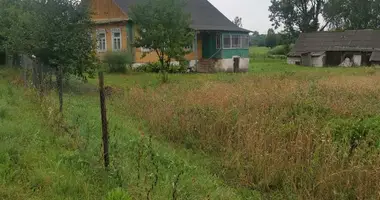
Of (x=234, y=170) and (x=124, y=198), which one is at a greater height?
(x=124, y=198)

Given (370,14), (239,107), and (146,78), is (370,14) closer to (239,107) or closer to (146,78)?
(146,78)

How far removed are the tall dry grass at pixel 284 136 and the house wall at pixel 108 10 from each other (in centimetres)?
1759

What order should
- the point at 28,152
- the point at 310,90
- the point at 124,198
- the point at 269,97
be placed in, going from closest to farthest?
the point at 124,198, the point at 28,152, the point at 269,97, the point at 310,90

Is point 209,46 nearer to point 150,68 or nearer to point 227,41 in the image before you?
point 227,41

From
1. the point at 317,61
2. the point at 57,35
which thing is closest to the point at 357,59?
the point at 317,61

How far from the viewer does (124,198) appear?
152 inches

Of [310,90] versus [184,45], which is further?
[184,45]

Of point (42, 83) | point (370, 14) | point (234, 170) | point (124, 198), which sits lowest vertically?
point (234, 170)

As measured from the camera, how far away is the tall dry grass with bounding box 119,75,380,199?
570cm

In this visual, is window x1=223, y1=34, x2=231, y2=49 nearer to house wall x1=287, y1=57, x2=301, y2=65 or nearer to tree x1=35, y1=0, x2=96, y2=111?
house wall x1=287, y1=57, x2=301, y2=65

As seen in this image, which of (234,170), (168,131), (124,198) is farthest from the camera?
(168,131)

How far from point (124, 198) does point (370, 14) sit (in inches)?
2063

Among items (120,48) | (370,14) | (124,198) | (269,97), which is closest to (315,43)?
(370,14)

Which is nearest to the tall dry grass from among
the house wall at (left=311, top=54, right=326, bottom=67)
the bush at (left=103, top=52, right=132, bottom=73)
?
the bush at (left=103, top=52, right=132, bottom=73)
